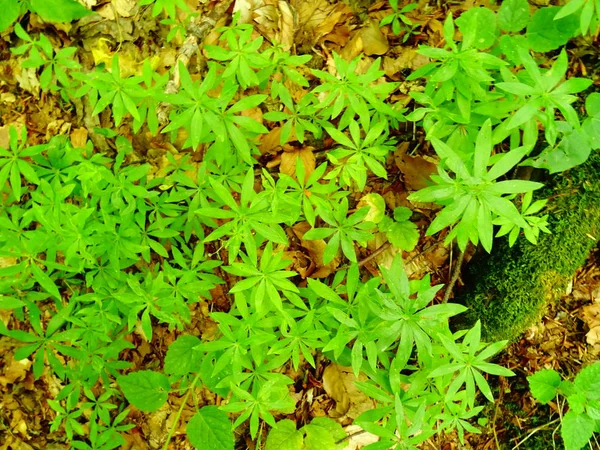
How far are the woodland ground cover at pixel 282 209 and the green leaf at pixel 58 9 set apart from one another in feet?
0.04

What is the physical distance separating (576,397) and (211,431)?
2.03 metres

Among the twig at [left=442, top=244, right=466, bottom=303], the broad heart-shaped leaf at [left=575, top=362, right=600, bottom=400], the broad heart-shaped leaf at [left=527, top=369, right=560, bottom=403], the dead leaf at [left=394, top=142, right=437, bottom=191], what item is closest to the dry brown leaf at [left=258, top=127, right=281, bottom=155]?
the dead leaf at [left=394, top=142, right=437, bottom=191]

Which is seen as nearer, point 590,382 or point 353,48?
point 590,382

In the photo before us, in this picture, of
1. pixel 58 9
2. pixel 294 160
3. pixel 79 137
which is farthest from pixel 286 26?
pixel 58 9

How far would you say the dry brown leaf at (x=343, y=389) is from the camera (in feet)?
10.1

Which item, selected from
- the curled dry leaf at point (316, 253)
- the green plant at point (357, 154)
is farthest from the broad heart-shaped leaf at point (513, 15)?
the curled dry leaf at point (316, 253)

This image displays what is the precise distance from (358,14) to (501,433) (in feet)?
9.77

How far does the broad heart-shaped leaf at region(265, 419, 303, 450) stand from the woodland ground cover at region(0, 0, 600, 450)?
17 mm

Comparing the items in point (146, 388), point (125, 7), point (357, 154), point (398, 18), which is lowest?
point (146, 388)

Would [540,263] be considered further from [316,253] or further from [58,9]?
[58,9]

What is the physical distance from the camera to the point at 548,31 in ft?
7.98

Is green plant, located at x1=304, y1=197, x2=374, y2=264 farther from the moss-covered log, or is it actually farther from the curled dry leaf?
the moss-covered log

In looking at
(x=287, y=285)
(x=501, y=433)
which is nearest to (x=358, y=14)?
(x=287, y=285)

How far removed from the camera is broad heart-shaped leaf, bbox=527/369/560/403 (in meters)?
2.90
